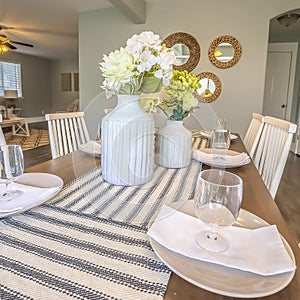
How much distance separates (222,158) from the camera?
53.2 inches

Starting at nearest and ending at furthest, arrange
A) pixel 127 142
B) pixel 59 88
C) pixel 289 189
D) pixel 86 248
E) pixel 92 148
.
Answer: pixel 86 248 < pixel 127 142 < pixel 92 148 < pixel 289 189 < pixel 59 88

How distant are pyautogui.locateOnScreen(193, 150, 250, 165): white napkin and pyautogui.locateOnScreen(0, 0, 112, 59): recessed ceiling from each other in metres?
3.43

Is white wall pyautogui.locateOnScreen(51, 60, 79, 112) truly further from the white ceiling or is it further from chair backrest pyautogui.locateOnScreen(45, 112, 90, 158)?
chair backrest pyautogui.locateOnScreen(45, 112, 90, 158)

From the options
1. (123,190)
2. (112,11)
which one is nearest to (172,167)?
(123,190)

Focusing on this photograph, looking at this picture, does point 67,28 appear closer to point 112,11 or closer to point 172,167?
point 112,11

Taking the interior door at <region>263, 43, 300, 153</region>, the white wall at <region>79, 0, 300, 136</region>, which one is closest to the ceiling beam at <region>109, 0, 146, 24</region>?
the white wall at <region>79, 0, 300, 136</region>

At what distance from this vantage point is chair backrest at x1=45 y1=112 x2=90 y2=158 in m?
1.62

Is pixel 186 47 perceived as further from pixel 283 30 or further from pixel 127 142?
pixel 127 142

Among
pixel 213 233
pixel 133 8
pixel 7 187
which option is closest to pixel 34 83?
pixel 133 8

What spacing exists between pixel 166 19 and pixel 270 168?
3139 mm

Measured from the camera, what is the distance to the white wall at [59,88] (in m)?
10.2

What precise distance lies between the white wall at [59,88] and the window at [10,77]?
1624 mm

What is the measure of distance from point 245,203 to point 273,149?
0.78 m

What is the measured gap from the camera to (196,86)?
1204 millimetres
